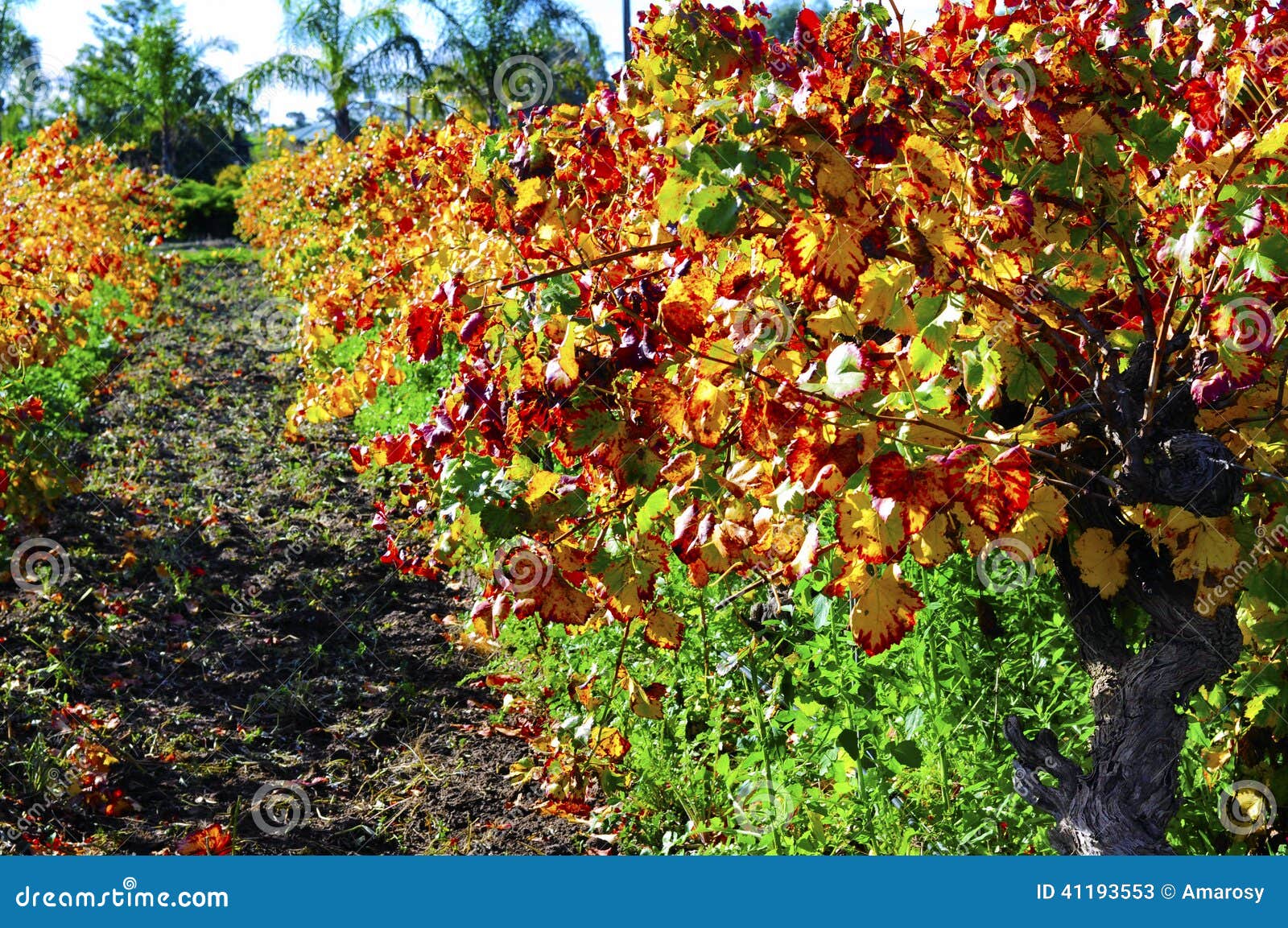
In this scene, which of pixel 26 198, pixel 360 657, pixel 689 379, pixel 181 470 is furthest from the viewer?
pixel 26 198

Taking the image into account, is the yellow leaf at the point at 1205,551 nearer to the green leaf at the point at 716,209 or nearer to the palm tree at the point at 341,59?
the green leaf at the point at 716,209

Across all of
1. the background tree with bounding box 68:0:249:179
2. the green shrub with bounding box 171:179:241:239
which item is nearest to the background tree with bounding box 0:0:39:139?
the background tree with bounding box 68:0:249:179

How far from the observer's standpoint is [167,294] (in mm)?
15375

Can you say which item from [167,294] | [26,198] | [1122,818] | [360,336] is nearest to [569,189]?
[1122,818]

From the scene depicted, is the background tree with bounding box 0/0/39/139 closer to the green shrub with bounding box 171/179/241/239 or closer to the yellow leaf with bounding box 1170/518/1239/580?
the green shrub with bounding box 171/179/241/239

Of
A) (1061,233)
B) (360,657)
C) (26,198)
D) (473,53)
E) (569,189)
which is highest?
(473,53)

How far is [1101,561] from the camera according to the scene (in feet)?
6.84

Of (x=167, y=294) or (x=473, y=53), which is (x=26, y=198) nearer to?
(x=167, y=294)

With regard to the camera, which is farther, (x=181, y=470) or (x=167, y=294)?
(x=167, y=294)

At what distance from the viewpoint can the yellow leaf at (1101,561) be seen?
2.08 metres

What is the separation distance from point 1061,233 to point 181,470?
20.3ft

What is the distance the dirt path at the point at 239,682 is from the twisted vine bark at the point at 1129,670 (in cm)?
155

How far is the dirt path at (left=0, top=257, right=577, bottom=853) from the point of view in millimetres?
3461

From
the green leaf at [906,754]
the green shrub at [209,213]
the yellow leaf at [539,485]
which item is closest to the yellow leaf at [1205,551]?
the green leaf at [906,754]
